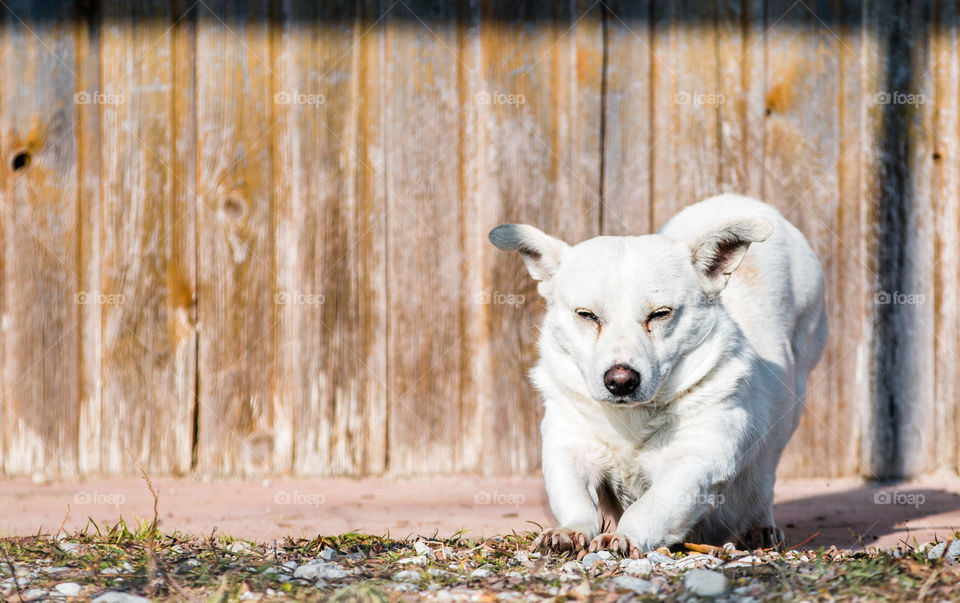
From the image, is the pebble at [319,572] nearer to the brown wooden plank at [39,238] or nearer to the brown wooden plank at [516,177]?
the brown wooden plank at [516,177]

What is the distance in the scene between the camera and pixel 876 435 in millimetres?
5480

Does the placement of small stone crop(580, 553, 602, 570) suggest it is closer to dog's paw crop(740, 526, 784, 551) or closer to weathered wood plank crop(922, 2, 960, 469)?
dog's paw crop(740, 526, 784, 551)

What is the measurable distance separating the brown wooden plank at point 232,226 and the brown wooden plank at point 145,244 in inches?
3.6

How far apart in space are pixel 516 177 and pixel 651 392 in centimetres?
213

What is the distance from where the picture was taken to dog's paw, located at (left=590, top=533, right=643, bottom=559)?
3.29m

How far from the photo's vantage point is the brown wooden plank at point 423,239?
5.35m

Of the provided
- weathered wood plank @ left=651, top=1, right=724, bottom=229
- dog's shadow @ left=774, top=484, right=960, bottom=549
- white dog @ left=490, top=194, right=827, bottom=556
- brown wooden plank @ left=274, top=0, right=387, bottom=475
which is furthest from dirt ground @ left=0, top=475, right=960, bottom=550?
weathered wood plank @ left=651, top=1, right=724, bottom=229

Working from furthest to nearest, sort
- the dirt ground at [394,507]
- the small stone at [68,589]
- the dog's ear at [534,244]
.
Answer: the dirt ground at [394,507], the dog's ear at [534,244], the small stone at [68,589]

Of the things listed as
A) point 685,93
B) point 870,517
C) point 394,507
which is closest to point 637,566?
point 394,507

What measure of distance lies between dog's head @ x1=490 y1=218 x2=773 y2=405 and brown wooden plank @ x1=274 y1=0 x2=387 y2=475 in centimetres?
162

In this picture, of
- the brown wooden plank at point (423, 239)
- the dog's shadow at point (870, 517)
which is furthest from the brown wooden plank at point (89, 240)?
the dog's shadow at point (870, 517)

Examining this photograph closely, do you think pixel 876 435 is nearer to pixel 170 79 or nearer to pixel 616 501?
pixel 616 501

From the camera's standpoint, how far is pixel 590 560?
3180 mm

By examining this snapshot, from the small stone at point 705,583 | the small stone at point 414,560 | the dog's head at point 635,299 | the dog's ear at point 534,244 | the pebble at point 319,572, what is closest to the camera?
the small stone at point 705,583
